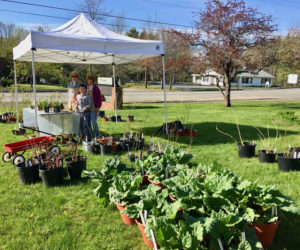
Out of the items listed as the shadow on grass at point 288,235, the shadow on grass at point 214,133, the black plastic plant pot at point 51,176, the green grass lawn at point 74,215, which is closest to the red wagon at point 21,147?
the green grass lawn at point 74,215

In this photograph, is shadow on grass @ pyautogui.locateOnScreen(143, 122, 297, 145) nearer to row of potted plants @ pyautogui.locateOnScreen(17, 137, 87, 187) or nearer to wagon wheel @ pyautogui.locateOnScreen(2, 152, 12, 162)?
row of potted plants @ pyautogui.locateOnScreen(17, 137, 87, 187)

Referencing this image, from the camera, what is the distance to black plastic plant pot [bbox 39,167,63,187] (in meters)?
3.74

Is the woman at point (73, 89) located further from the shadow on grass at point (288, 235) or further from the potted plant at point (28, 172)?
the shadow on grass at point (288, 235)

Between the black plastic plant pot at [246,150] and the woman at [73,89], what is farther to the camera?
the woman at [73,89]

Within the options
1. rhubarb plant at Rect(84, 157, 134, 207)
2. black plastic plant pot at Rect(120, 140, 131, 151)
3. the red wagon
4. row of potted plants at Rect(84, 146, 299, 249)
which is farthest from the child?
row of potted plants at Rect(84, 146, 299, 249)

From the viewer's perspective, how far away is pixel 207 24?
1289 cm

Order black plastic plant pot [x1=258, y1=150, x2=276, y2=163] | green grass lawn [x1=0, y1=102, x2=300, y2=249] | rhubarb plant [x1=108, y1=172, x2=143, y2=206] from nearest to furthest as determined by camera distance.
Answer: green grass lawn [x1=0, y1=102, x2=300, y2=249]
rhubarb plant [x1=108, y1=172, x2=143, y2=206]
black plastic plant pot [x1=258, y1=150, x2=276, y2=163]

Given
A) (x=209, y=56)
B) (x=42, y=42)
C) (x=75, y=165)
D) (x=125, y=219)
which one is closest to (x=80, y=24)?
(x=42, y=42)

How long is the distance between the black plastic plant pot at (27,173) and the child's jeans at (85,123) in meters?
2.32

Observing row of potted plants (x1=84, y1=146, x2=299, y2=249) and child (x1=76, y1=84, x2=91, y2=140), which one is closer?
row of potted plants (x1=84, y1=146, x2=299, y2=249)

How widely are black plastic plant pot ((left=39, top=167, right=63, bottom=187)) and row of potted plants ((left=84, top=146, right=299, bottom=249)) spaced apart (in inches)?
25.7

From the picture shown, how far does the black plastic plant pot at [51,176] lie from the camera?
147 inches

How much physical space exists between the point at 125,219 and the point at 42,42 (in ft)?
13.0

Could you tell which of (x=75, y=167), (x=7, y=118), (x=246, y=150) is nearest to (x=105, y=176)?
(x=75, y=167)
